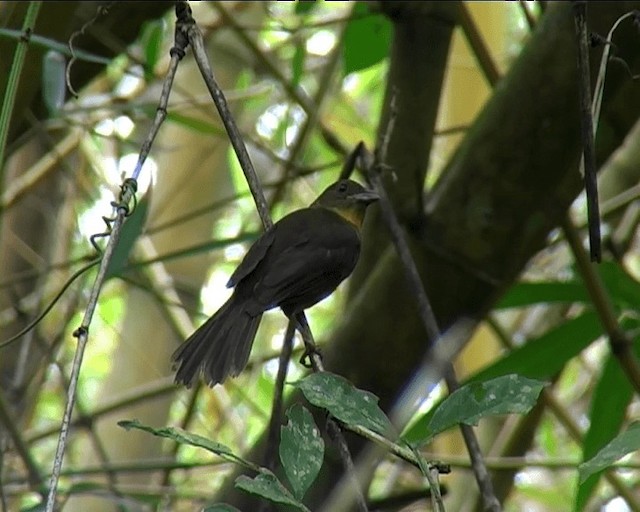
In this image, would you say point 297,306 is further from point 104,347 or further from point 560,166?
point 104,347

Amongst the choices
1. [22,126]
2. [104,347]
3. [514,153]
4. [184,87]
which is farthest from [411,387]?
[104,347]

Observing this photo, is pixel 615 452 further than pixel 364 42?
No

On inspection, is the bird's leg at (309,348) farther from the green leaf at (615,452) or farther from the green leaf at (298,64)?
the green leaf at (298,64)

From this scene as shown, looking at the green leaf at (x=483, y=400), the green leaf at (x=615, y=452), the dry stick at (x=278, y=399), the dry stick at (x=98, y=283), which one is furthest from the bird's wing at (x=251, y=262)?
the green leaf at (x=615, y=452)

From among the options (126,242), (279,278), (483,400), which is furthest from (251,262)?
(483,400)

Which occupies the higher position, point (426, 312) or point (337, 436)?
point (426, 312)

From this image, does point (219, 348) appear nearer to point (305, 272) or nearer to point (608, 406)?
point (305, 272)

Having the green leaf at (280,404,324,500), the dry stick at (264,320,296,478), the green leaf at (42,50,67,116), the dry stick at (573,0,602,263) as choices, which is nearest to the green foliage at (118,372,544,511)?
the green leaf at (280,404,324,500)

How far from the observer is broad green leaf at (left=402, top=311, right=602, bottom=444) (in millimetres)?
2041

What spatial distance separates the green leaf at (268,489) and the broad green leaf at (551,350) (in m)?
1.06

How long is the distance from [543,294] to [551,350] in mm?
108

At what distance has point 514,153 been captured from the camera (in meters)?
2.02

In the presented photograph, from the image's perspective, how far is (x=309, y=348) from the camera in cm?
155

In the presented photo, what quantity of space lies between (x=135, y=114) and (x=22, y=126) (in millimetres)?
743
